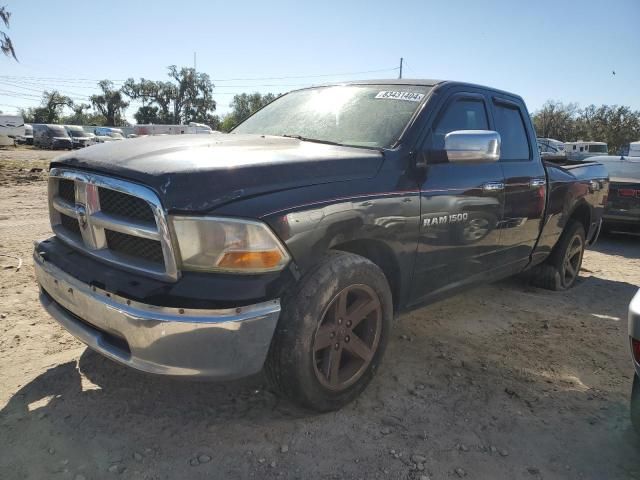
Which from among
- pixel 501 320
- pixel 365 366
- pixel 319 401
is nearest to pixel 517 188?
pixel 501 320

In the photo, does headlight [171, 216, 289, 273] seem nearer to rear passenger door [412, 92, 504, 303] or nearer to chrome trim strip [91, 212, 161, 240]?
chrome trim strip [91, 212, 161, 240]

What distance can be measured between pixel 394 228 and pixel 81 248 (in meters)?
1.65

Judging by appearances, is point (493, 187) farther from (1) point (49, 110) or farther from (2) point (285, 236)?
(1) point (49, 110)

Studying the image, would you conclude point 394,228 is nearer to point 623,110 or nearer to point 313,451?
point 313,451

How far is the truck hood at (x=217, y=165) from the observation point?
6.72 ft

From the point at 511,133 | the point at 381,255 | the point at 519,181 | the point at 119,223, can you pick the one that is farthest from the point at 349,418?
the point at 511,133


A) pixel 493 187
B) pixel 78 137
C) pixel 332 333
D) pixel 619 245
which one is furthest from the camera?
pixel 78 137

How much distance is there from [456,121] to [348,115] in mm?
770

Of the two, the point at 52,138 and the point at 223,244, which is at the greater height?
the point at 223,244

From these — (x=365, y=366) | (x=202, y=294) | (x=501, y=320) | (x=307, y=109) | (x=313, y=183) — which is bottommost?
(x=501, y=320)

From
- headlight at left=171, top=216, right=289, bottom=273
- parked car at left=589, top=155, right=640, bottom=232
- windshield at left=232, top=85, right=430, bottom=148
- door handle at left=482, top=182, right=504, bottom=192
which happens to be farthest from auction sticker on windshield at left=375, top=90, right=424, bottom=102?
parked car at left=589, top=155, right=640, bottom=232

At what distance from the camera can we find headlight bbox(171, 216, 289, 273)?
2.03 m

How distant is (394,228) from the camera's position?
270 centimetres

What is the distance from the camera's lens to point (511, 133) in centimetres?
408
